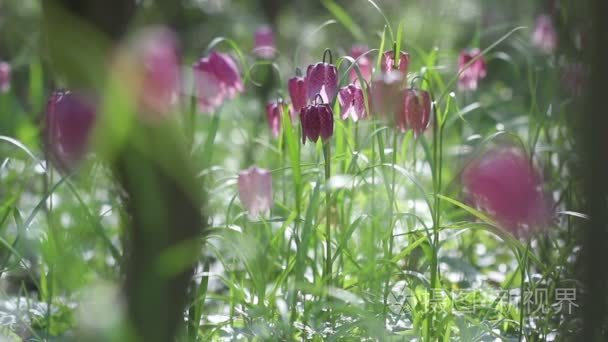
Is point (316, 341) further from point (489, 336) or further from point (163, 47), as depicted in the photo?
point (163, 47)

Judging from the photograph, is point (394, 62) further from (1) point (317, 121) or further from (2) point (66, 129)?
(2) point (66, 129)

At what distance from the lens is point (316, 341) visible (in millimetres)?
1506

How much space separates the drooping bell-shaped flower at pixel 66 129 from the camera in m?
1.28

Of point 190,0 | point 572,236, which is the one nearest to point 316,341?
point 572,236

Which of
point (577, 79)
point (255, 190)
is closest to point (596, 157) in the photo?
point (577, 79)

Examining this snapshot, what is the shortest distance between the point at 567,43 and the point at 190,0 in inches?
196

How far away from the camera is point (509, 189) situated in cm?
133

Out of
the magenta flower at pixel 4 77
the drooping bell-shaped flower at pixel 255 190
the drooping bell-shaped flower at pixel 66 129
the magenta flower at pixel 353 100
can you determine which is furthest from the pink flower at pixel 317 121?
the magenta flower at pixel 4 77

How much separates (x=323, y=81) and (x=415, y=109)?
0.56 ft

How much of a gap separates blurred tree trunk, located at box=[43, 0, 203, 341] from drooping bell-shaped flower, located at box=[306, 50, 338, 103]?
706 millimetres

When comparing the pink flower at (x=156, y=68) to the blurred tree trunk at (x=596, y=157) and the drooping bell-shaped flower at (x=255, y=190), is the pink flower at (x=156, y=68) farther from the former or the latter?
the drooping bell-shaped flower at (x=255, y=190)

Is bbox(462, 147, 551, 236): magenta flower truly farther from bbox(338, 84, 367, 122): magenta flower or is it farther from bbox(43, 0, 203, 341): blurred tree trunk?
bbox(43, 0, 203, 341): blurred tree trunk

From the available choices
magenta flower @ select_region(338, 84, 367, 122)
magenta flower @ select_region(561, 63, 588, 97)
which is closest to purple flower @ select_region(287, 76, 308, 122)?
magenta flower @ select_region(338, 84, 367, 122)

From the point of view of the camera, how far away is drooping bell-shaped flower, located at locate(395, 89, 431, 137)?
5.04 ft
